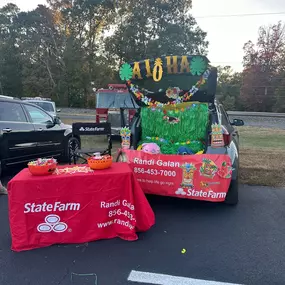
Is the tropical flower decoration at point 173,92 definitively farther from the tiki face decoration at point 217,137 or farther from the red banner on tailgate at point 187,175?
the red banner on tailgate at point 187,175

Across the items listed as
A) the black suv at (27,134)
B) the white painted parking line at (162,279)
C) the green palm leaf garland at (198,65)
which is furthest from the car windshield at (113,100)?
the white painted parking line at (162,279)

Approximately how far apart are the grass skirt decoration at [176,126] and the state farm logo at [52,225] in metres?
2.06

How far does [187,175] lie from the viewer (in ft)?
11.7

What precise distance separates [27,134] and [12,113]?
0.48 metres

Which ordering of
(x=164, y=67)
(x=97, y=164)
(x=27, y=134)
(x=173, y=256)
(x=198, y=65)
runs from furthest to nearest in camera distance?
1. (x=27, y=134)
2. (x=164, y=67)
3. (x=198, y=65)
4. (x=97, y=164)
5. (x=173, y=256)

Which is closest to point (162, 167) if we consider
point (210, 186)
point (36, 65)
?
point (210, 186)

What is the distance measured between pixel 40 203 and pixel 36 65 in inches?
1400

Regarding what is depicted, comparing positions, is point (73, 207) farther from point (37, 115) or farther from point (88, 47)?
point (88, 47)

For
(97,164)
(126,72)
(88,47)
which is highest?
(88,47)

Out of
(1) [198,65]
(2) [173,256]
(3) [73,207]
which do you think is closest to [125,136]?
(1) [198,65]

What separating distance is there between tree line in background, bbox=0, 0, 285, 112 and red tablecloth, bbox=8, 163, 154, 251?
30792 mm

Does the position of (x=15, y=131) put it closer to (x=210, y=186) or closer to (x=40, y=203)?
(x=40, y=203)

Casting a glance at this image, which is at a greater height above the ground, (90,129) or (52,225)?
(90,129)

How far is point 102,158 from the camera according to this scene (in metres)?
3.00
